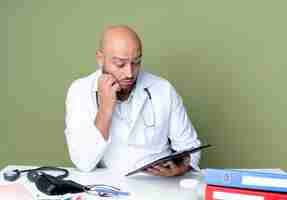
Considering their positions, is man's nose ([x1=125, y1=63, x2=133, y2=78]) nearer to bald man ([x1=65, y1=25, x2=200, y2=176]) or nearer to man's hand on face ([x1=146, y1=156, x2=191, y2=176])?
bald man ([x1=65, y1=25, x2=200, y2=176])

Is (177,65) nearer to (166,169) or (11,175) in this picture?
(166,169)

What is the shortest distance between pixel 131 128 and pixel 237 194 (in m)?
0.81

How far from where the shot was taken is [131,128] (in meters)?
2.05

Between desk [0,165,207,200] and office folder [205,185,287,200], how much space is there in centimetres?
18

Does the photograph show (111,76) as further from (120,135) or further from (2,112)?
(2,112)

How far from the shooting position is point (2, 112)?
9.80 feet

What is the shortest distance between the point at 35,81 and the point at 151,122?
1158mm

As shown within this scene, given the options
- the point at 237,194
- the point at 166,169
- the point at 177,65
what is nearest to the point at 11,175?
the point at 166,169

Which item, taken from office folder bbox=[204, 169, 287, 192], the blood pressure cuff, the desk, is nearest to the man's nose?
the desk

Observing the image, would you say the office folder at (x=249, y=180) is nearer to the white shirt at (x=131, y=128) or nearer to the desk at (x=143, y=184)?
the desk at (x=143, y=184)

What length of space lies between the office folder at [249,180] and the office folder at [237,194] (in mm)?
13

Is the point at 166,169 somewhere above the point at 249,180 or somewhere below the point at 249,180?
below

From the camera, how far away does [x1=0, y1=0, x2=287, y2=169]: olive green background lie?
269cm

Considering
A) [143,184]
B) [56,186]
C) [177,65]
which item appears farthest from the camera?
[177,65]
